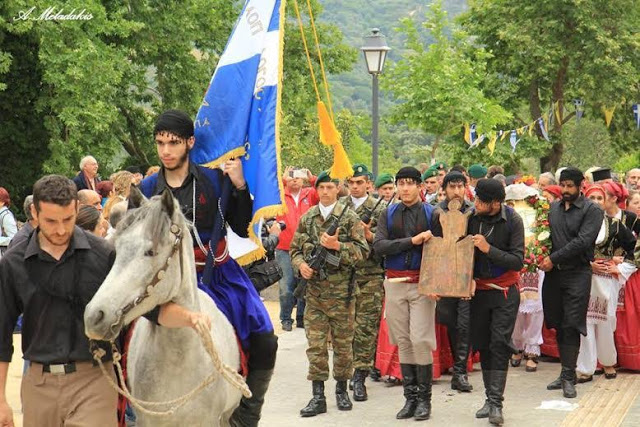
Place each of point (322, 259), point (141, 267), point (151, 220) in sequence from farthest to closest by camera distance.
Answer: point (322, 259) → point (151, 220) → point (141, 267)

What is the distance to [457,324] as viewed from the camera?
36.5 ft

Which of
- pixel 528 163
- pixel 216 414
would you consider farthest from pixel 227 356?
pixel 528 163

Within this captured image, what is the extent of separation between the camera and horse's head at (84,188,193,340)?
16.1ft

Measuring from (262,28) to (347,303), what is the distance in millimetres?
3496

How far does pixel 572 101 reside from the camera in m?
41.9

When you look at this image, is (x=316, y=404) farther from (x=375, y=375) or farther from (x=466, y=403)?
(x=375, y=375)

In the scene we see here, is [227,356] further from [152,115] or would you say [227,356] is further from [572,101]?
[572,101]

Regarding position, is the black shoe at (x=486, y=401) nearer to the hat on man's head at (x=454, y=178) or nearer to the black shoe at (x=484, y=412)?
the black shoe at (x=484, y=412)

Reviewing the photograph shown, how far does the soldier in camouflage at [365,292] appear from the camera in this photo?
430 inches

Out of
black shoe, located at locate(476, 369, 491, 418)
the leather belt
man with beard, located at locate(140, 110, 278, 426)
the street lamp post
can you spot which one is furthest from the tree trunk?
the leather belt

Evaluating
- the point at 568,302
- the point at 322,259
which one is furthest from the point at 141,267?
the point at 568,302

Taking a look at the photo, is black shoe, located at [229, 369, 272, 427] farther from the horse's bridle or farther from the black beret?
the black beret

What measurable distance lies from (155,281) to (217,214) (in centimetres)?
137

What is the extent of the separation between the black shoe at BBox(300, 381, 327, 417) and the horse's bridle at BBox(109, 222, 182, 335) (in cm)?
494
